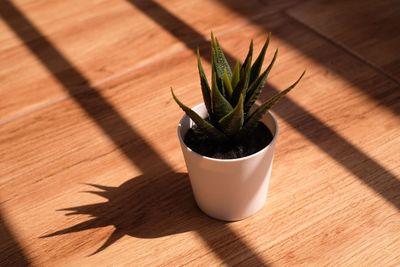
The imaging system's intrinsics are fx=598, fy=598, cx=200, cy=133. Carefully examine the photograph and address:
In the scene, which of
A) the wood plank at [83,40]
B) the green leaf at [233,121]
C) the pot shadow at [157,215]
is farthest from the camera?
the wood plank at [83,40]

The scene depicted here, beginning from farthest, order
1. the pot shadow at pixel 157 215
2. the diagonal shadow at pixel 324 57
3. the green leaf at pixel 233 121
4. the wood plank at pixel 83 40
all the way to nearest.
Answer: the wood plank at pixel 83 40
the diagonal shadow at pixel 324 57
the pot shadow at pixel 157 215
the green leaf at pixel 233 121

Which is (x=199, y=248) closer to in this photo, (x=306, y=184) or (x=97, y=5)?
(x=306, y=184)

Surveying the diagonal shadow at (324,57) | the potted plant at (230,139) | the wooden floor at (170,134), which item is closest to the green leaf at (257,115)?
the potted plant at (230,139)

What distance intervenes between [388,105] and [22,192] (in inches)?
31.5

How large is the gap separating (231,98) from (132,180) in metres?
0.31

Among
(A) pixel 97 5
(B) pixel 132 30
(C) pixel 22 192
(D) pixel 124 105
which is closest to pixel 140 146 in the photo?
(D) pixel 124 105

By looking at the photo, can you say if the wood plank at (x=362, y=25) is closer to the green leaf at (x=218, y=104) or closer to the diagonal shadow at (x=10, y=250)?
the green leaf at (x=218, y=104)

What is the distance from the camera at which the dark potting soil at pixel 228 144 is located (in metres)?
1.01

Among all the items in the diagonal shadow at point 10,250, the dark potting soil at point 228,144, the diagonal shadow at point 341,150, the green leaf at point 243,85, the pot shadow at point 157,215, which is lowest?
the diagonal shadow at point 10,250

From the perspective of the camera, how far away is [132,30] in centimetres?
164

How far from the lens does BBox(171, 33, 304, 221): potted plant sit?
97 cm

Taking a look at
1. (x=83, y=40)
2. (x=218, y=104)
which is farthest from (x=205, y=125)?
(x=83, y=40)

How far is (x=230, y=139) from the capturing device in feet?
3.32

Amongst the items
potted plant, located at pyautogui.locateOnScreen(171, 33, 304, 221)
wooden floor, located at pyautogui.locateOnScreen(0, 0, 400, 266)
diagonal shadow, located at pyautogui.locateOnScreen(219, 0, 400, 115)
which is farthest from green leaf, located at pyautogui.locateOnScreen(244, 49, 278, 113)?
diagonal shadow, located at pyautogui.locateOnScreen(219, 0, 400, 115)
